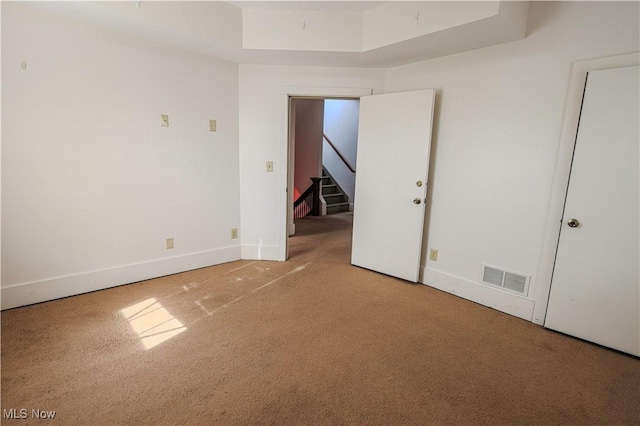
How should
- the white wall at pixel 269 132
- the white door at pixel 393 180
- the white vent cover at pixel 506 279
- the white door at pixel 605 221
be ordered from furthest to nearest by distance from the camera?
the white wall at pixel 269 132, the white door at pixel 393 180, the white vent cover at pixel 506 279, the white door at pixel 605 221

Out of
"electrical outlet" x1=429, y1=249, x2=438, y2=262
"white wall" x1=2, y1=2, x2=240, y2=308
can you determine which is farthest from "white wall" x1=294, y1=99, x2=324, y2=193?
"electrical outlet" x1=429, y1=249, x2=438, y2=262

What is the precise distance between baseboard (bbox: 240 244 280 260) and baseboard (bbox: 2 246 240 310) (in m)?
0.15

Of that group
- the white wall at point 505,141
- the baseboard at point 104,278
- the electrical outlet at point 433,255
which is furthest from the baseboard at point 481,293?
the baseboard at point 104,278

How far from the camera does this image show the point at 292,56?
3.15 metres

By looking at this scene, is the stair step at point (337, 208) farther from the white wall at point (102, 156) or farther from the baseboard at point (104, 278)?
the white wall at point (102, 156)

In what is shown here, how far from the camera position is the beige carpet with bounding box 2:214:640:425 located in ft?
5.37

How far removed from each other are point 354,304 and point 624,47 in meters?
2.65

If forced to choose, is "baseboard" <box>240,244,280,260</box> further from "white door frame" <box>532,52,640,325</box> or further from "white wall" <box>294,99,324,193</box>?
"white wall" <box>294,99,324,193</box>

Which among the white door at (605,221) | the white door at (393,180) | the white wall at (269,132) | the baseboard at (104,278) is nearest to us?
the white door at (605,221)

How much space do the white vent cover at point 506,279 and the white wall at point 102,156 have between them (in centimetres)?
283

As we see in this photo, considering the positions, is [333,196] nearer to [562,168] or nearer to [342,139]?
[342,139]

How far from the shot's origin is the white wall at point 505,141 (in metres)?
2.28

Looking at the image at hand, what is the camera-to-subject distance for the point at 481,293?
289 cm

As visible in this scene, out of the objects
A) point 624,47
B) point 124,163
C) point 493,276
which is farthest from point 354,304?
point 624,47
